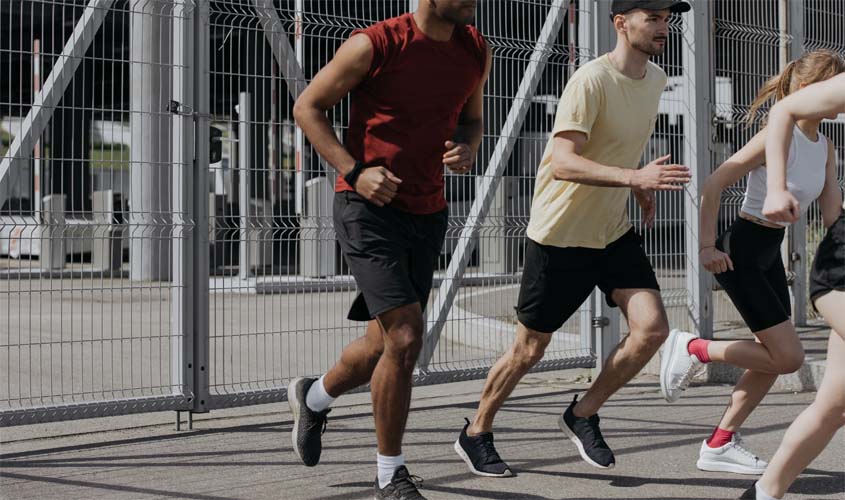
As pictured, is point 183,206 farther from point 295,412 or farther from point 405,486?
point 405,486

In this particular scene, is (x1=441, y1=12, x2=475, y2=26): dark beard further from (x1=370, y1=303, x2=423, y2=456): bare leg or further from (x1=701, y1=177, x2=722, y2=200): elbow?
(x1=701, y1=177, x2=722, y2=200): elbow

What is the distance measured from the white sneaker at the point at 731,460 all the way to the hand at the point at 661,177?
Answer: 1424 millimetres

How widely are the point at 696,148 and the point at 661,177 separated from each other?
454 centimetres

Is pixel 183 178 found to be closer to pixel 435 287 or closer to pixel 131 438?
pixel 131 438

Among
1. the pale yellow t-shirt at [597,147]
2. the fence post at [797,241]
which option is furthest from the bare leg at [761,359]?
the fence post at [797,241]

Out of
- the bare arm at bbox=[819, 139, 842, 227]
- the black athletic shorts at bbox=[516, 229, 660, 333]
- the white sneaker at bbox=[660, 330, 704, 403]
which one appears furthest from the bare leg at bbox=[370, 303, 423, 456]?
the bare arm at bbox=[819, 139, 842, 227]

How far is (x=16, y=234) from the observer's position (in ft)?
20.2

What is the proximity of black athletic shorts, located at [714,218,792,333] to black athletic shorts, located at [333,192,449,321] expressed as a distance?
1372 mm

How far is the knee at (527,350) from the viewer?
561cm

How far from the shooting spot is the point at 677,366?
19.0ft

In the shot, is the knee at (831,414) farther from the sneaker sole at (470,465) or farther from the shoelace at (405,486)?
the sneaker sole at (470,465)

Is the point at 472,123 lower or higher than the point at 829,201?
higher

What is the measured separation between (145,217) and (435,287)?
7.16ft

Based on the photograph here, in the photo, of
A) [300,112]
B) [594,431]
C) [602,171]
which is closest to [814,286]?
[602,171]
